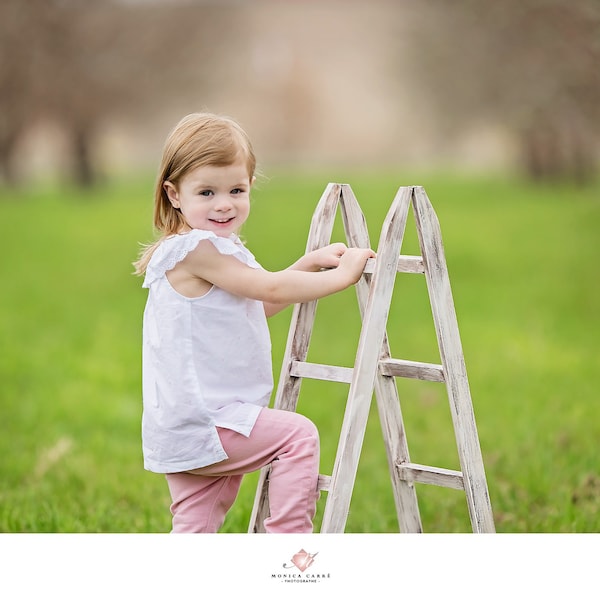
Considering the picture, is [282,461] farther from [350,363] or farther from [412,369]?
[350,363]

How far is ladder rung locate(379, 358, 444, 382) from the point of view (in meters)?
2.82

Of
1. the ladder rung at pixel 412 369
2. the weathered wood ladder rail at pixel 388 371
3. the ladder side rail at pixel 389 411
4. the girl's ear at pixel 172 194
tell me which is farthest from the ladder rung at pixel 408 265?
the girl's ear at pixel 172 194

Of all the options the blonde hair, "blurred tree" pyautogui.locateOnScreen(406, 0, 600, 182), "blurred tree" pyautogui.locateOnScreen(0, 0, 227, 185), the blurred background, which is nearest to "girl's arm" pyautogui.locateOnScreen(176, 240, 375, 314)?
the blonde hair

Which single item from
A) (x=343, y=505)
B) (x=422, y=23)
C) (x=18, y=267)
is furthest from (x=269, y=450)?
(x=422, y=23)

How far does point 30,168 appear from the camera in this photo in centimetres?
2278

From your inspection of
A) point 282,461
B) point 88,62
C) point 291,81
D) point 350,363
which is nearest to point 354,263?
point 282,461

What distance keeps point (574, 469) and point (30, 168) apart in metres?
20.0

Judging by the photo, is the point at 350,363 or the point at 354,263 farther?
the point at 350,363

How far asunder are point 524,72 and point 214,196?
1425cm

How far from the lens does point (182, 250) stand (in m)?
2.72

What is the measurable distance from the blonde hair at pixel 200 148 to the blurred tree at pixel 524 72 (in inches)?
182

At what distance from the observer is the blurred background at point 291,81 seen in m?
16.8
